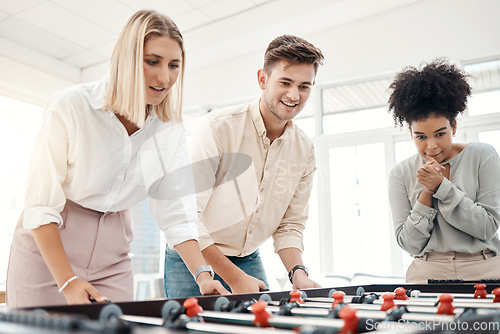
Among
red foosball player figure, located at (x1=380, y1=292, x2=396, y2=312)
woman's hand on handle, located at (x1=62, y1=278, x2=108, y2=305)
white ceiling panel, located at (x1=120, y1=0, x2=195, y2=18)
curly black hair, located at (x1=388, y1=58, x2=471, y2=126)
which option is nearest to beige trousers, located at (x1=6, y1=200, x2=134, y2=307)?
woman's hand on handle, located at (x1=62, y1=278, x2=108, y2=305)

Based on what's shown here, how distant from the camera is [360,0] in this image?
3924mm

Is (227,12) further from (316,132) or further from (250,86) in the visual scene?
(316,132)

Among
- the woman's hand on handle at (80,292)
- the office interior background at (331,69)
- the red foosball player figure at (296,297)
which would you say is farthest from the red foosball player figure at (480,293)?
the office interior background at (331,69)

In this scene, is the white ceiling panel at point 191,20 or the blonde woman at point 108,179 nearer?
the blonde woman at point 108,179

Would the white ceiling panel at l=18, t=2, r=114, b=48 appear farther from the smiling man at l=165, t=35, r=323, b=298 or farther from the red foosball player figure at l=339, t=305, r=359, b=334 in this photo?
the red foosball player figure at l=339, t=305, r=359, b=334

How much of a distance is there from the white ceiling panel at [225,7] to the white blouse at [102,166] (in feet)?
9.58

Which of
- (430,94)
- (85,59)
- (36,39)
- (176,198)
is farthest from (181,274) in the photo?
(85,59)

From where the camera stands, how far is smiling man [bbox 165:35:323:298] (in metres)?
1.75

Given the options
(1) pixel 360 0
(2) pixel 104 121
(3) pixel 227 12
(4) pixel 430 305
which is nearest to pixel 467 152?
(4) pixel 430 305

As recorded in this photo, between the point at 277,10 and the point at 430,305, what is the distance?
3622mm

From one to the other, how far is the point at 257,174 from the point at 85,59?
424 centimetres

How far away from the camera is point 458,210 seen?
5.68 feet

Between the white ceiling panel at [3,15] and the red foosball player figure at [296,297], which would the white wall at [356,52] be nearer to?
the white ceiling panel at [3,15]

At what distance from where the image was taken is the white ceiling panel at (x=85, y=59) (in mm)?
5234
